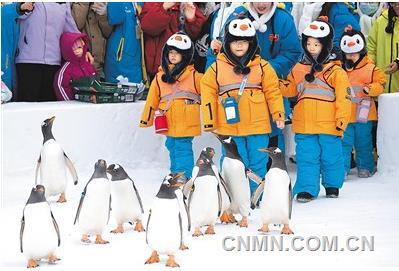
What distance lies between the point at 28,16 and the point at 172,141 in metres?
1.84

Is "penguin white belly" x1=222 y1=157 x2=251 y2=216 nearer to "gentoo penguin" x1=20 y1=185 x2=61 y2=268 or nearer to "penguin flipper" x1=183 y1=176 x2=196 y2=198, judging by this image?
"penguin flipper" x1=183 y1=176 x2=196 y2=198

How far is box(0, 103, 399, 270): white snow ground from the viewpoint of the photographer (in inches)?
216

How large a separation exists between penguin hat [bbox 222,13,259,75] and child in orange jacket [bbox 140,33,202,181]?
0.61m

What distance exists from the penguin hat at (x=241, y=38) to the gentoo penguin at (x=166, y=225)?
1899 millimetres

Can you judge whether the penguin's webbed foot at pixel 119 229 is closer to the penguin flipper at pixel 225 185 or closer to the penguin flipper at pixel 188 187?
the penguin flipper at pixel 188 187

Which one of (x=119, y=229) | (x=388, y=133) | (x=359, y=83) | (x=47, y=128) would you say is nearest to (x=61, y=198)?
(x=47, y=128)

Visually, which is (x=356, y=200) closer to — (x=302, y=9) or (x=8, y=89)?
(x=302, y=9)

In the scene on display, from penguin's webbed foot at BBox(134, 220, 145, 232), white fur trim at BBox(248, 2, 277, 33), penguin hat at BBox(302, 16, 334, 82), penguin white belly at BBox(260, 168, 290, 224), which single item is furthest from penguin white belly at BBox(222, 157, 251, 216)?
white fur trim at BBox(248, 2, 277, 33)

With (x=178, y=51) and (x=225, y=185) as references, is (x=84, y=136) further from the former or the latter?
(x=225, y=185)

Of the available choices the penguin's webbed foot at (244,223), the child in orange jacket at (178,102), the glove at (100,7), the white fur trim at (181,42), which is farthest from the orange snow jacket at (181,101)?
the penguin's webbed foot at (244,223)

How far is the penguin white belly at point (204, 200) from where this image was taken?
19.7 feet

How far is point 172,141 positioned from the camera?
25.8ft

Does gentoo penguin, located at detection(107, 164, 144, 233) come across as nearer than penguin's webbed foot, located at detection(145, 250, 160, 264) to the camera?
No

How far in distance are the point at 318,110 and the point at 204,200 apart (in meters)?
1.65
